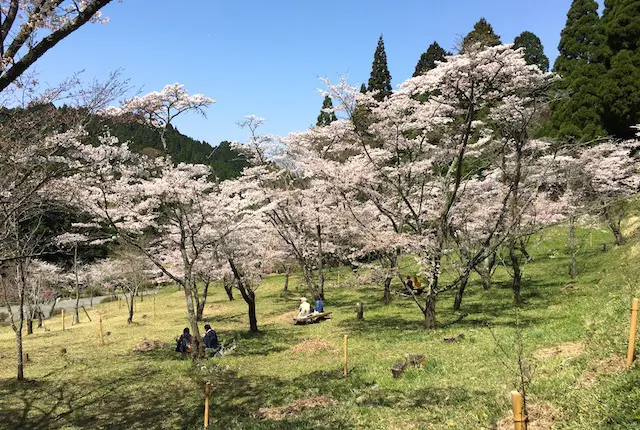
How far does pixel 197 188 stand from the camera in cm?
1736

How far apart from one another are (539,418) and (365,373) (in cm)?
625

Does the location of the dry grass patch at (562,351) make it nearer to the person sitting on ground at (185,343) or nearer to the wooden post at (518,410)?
the wooden post at (518,410)

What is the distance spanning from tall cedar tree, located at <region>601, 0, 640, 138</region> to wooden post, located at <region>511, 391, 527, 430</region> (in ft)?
119

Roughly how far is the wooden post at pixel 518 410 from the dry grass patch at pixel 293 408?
233 inches

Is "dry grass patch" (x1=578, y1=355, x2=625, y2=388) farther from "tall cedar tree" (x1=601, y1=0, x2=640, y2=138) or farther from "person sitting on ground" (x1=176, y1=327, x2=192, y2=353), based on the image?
"tall cedar tree" (x1=601, y1=0, x2=640, y2=138)

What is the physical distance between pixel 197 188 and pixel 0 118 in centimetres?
840

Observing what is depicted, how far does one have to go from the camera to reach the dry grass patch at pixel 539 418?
670 cm

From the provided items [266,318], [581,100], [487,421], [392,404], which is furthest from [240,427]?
[581,100]

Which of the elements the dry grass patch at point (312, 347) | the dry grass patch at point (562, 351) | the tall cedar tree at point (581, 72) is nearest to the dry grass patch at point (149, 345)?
the dry grass patch at point (312, 347)

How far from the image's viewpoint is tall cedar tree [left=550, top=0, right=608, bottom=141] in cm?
3500

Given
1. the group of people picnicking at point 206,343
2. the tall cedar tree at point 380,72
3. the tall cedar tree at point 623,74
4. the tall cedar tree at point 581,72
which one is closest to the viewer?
the group of people picnicking at point 206,343

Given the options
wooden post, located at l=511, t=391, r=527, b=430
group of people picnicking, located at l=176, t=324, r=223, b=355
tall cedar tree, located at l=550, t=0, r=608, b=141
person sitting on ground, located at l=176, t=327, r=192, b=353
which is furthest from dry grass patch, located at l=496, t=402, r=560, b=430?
tall cedar tree, located at l=550, t=0, r=608, b=141

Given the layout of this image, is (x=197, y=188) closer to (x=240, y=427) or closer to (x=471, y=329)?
(x=240, y=427)

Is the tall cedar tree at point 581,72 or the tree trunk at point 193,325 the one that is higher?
the tall cedar tree at point 581,72
